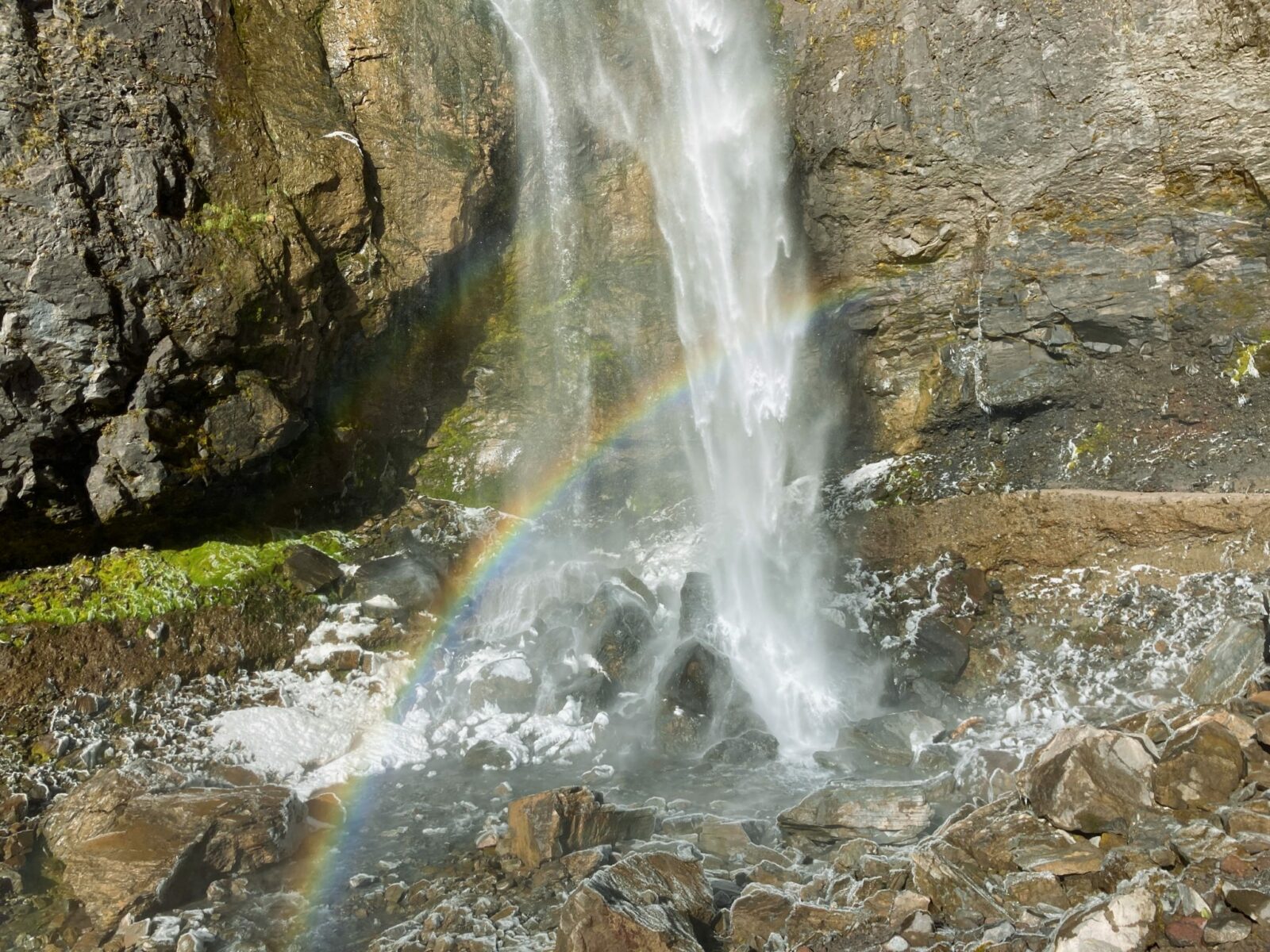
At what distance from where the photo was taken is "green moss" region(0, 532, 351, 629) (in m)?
→ 7.38

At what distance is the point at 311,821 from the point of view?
6.51m

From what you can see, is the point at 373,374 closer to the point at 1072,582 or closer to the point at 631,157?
the point at 631,157

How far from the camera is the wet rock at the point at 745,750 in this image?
723 centimetres

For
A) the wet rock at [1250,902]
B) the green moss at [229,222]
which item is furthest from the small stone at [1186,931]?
the green moss at [229,222]

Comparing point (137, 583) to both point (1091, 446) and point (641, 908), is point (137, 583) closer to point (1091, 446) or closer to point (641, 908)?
point (641, 908)

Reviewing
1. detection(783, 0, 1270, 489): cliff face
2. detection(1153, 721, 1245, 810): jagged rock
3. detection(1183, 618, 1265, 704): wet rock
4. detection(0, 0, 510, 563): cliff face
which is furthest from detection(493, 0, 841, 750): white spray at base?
detection(1153, 721, 1245, 810): jagged rock

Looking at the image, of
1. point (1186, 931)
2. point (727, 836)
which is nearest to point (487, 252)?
point (727, 836)

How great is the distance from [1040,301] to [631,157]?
4765 millimetres

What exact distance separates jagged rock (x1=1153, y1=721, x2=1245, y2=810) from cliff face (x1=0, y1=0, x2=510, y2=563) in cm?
749

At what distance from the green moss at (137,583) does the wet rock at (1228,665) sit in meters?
7.96

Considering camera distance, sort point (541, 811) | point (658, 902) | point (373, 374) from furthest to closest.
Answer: point (373, 374) → point (541, 811) → point (658, 902)

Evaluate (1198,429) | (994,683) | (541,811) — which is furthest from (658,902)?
(1198,429)

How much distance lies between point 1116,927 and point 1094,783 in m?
1.15

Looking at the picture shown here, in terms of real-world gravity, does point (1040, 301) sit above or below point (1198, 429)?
above
